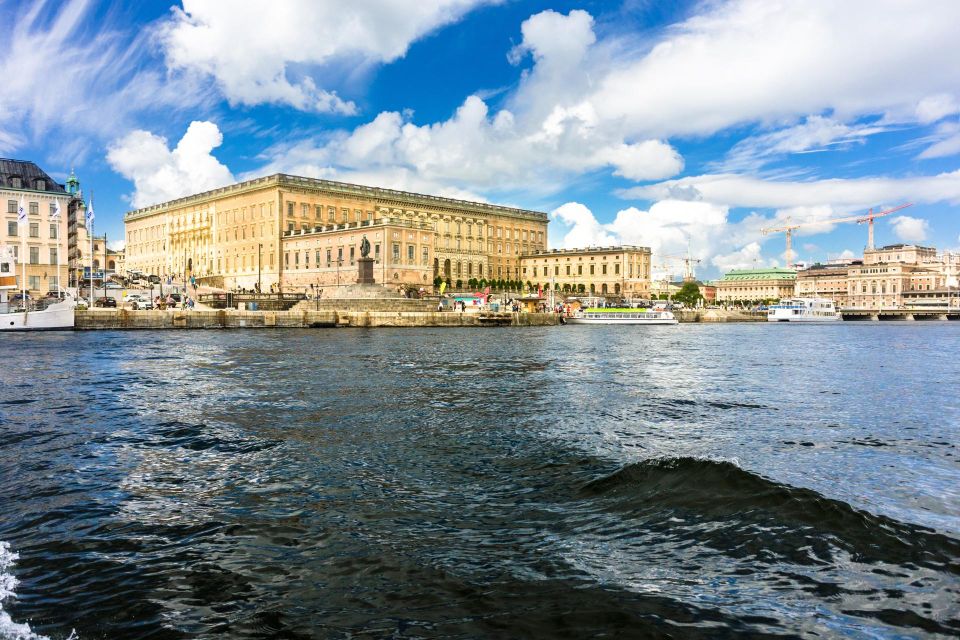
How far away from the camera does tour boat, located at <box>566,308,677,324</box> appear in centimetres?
7694

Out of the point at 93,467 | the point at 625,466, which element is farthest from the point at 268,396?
the point at 625,466

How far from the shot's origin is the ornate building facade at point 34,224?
188ft

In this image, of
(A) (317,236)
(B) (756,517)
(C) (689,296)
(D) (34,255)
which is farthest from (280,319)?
(C) (689,296)

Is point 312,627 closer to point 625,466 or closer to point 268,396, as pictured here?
point 625,466

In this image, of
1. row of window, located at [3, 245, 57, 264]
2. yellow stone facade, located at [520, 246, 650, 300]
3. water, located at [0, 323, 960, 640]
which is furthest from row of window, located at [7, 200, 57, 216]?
yellow stone facade, located at [520, 246, 650, 300]

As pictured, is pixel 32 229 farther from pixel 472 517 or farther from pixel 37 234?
pixel 472 517

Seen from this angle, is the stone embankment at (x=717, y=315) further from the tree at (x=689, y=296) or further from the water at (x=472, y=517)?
the water at (x=472, y=517)

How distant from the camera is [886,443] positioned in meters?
11.0

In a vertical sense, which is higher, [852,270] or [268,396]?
[852,270]

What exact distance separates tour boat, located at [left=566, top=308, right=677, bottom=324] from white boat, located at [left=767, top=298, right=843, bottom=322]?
3286 centimetres

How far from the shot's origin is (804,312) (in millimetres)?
106938

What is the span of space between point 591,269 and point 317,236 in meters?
50.7

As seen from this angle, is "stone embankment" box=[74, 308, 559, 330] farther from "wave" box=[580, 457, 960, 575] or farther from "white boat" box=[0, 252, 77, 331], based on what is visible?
"wave" box=[580, 457, 960, 575]

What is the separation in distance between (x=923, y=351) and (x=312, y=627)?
131 ft
